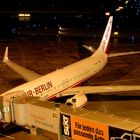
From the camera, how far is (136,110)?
30.8 m

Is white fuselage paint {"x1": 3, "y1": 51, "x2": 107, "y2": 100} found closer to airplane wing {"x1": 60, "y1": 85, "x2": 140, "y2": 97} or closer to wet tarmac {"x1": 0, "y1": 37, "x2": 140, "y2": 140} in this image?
airplane wing {"x1": 60, "y1": 85, "x2": 140, "y2": 97}

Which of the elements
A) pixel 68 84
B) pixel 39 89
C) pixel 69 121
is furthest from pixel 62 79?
pixel 69 121

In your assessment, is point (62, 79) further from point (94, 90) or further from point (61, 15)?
point (61, 15)

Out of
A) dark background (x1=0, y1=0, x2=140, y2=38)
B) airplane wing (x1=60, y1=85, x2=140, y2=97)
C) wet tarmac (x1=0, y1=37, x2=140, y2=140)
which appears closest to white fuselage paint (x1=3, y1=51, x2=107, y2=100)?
airplane wing (x1=60, y1=85, x2=140, y2=97)

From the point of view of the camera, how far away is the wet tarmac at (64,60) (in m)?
39.1

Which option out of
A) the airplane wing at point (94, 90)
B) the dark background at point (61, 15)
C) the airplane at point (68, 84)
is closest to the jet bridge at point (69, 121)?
the airplane at point (68, 84)

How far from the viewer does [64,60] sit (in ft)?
171

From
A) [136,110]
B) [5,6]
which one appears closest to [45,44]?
[136,110]

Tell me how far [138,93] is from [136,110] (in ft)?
18.2

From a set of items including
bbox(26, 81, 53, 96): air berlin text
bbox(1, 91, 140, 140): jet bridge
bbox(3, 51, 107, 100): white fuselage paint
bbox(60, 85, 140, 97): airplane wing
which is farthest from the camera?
bbox(60, 85, 140, 97): airplane wing

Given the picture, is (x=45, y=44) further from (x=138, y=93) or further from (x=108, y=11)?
(x=108, y=11)

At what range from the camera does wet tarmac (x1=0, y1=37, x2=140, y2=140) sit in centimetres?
3912

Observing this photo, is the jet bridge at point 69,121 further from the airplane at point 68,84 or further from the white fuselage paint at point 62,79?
the white fuselage paint at point 62,79

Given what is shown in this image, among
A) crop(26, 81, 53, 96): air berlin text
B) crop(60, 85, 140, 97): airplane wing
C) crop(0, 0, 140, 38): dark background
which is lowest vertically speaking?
crop(60, 85, 140, 97): airplane wing
